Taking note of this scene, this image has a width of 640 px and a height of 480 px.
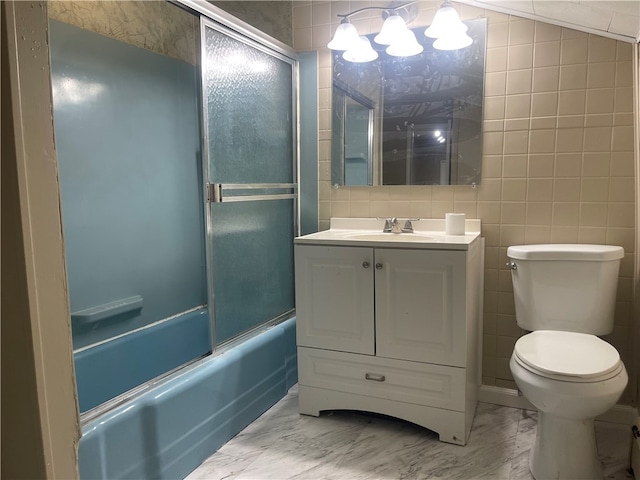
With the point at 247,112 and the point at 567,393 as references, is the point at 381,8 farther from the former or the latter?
the point at 567,393

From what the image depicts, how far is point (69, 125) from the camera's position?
1.91 metres

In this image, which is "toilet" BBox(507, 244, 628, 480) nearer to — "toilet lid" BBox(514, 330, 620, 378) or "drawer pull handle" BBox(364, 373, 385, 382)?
"toilet lid" BBox(514, 330, 620, 378)

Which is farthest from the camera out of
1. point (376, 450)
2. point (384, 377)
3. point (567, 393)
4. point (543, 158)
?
point (543, 158)

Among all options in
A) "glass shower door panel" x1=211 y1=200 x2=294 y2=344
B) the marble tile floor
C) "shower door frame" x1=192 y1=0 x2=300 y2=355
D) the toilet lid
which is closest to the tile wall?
the marble tile floor

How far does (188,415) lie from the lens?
1.79 metres

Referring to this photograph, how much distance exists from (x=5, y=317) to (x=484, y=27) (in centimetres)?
231

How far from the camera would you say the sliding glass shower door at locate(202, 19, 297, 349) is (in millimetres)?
2043

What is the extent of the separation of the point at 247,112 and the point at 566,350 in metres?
1.66

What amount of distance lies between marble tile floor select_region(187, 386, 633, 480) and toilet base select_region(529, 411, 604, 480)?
0.36ft

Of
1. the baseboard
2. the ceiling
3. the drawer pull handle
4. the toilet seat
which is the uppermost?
the ceiling

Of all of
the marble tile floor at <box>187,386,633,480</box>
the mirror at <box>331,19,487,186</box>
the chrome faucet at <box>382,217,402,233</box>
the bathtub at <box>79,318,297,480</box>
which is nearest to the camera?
the bathtub at <box>79,318,297,480</box>

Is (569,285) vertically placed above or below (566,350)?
above

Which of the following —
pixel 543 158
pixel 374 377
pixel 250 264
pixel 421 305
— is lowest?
pixel 374 377

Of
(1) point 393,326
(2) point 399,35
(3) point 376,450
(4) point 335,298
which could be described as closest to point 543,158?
(2) point 399,35
